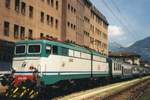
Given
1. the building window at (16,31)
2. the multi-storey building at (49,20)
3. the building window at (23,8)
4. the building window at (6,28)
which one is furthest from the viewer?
the building window at (23,8)

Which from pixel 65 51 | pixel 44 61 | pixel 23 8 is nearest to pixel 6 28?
pixel 23 8

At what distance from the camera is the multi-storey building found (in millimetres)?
42656

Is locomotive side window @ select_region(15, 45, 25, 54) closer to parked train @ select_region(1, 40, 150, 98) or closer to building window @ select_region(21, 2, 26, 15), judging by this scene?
parked train @ select_region(1, 40, 150, 98)

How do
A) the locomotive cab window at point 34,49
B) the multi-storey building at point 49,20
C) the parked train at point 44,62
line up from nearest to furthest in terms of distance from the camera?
the parked train at point 44,62 → the locomotive cab window at point 34,49 → the multi-storey building at point 49,20

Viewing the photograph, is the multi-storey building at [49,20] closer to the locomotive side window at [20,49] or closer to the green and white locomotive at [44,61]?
the locomotive side window at [20,49]

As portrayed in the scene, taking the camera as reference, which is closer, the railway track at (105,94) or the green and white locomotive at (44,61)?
the green and white locomotive at (44,61)

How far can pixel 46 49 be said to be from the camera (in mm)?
22750

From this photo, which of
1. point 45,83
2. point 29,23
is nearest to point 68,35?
point 29,23

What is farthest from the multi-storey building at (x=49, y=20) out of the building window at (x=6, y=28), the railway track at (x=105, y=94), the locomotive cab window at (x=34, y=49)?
the railway track at (x=105, y=94)

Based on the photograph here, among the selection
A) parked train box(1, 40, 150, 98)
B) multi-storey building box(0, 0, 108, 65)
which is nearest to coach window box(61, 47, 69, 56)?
parked train box(1, 40, 150, 98)

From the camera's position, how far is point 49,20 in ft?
186

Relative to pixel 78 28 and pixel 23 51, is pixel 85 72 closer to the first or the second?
pixel 23 51

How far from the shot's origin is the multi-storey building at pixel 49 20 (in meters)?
42.7

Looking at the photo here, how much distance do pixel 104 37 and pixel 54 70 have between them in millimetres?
86658
